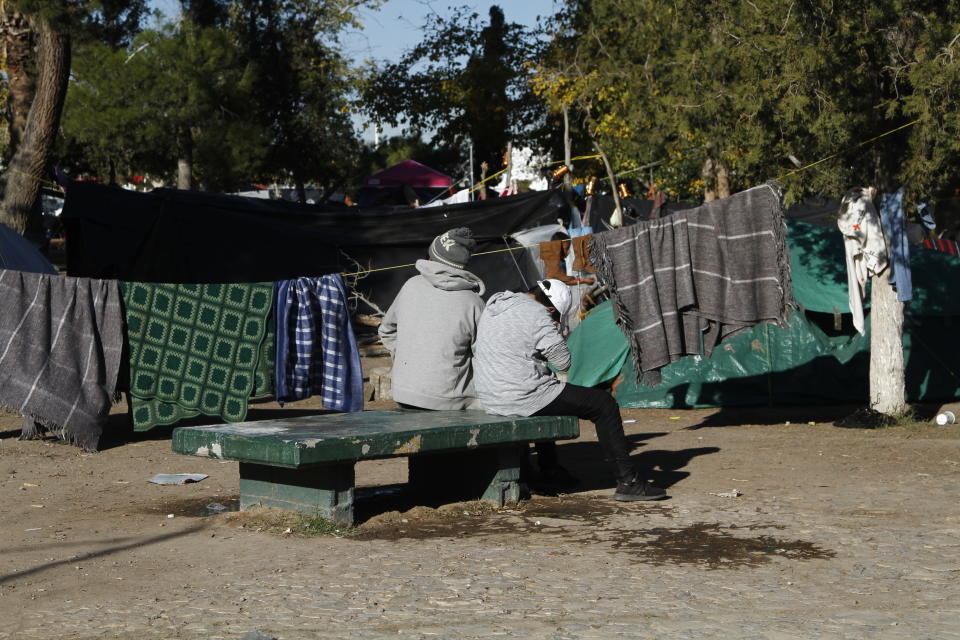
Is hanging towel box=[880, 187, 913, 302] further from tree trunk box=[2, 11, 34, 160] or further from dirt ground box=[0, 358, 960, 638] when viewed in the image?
tree trunk box=[2, 11, 34, 160]

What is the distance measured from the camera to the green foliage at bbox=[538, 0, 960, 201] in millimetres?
9281

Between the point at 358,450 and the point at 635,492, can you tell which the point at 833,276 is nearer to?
the point at 635,492

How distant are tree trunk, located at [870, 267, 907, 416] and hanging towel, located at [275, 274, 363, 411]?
15.5 ft

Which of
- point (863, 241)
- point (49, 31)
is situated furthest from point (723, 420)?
point (49, 31)

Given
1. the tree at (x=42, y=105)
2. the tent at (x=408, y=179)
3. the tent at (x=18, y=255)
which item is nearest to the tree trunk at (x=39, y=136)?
the tree at (x=42, y=105)

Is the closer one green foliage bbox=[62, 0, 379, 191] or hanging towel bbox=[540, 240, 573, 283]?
hanging towel bbox=[540, 240, 573, 283]

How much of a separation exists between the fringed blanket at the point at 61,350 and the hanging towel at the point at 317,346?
1.38m

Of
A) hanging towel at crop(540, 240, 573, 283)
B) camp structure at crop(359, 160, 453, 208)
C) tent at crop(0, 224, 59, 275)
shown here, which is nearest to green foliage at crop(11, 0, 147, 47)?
tent at crop(0, 224, 59, 275)

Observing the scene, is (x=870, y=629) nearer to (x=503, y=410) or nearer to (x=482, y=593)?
(x=482, y=593)

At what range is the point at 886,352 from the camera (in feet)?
34.2

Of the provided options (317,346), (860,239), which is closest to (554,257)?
(317,346)

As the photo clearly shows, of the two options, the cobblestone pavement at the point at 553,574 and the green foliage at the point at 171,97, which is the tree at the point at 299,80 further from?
the cobblestone pavement at the point at 553,574

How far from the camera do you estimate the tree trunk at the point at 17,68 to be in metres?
15.1

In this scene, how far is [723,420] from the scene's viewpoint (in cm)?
1150
